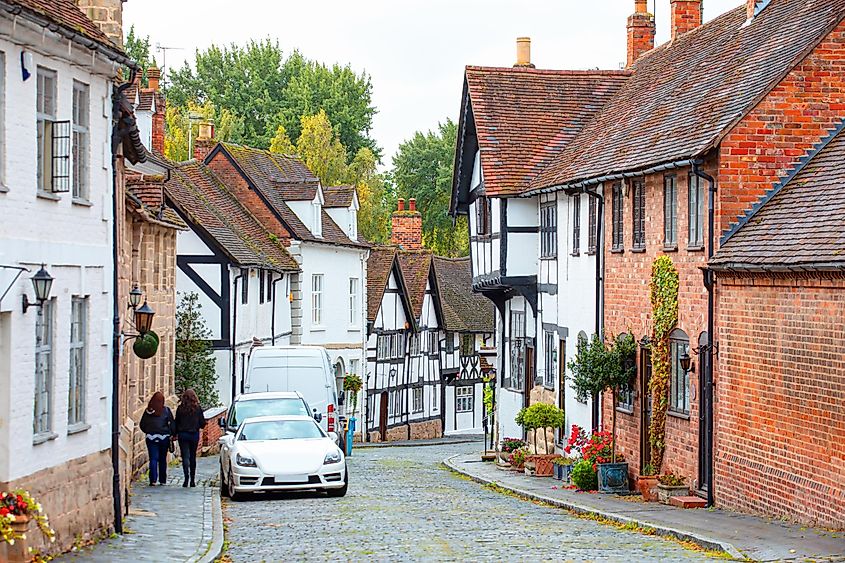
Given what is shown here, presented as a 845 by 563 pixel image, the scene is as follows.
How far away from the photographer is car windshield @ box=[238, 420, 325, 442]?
80.1 feet

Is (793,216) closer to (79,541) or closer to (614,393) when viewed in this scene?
(614,393)

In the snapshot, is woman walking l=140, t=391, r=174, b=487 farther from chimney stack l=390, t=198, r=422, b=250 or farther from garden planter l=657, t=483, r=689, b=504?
chimney stack l=390, t=198, r=422, b=250

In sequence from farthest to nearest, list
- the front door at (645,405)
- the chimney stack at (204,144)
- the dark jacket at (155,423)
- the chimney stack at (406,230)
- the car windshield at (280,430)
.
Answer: the chimney stack at (406,230), the chimney stack at (204,144), the front door at (645,405), the dark jacket at (155,423), the car windshield at (280,430)

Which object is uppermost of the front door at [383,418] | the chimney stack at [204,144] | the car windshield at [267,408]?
the chimney stack at [204,144]

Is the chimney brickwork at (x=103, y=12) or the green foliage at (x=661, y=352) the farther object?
the green foliage at (x=661, y=352)

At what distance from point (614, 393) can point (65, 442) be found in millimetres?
13119

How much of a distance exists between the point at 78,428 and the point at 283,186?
35127 millimetres

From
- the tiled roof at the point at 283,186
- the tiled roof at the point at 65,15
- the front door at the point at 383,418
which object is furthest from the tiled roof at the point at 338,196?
the tiled roof at the point at 65,15

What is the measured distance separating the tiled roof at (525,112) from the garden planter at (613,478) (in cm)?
926

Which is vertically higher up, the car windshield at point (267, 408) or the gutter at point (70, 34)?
the gutter at point (70, 34)

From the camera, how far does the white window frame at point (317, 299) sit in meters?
51.1

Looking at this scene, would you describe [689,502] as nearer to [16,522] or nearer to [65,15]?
[16,522]

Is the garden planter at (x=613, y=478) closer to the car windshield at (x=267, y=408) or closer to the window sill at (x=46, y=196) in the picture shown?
the car windshield at (x=267, y=408)

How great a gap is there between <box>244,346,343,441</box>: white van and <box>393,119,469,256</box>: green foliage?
165 feet
